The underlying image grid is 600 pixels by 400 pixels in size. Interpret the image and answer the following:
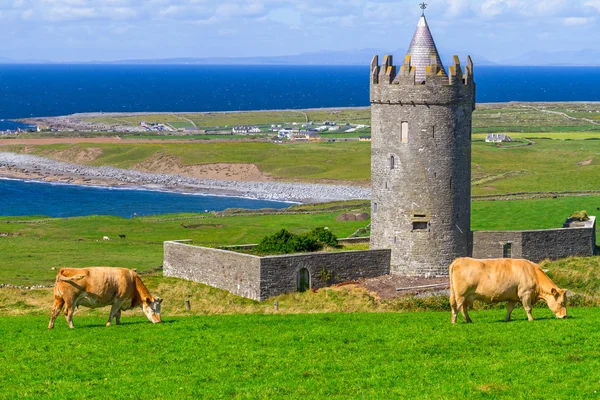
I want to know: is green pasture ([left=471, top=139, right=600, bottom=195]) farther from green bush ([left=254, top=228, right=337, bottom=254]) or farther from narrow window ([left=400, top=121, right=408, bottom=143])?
narrow window ([left=400, top=121, right=408, bottom=143])

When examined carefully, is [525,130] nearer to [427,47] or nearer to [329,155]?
[329,155]

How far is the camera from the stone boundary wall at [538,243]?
39344mm

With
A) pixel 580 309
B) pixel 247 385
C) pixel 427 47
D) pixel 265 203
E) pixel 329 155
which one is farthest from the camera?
pixel 329 155

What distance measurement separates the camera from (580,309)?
86.1 feet

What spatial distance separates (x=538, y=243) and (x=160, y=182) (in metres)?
87.7

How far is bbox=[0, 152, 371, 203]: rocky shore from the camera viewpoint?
108 meters

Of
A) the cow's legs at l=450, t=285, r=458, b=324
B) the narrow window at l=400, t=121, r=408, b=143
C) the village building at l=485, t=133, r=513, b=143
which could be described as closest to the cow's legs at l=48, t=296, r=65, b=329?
the cow's legs at l=450, t=285, r=458, b=324

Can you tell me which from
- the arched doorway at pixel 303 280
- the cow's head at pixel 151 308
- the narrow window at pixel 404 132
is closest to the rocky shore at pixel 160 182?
the narrow window at pixel 404 132

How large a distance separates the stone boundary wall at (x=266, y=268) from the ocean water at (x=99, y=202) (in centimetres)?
5635

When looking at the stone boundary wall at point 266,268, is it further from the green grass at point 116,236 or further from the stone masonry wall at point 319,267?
the green grass at point 116,236

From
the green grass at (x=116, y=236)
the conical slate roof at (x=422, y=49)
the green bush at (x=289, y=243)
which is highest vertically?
the conical slate roof at (x=422, y=49)

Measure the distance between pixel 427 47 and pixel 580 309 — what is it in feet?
44.1

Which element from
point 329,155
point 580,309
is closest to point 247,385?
point 580,309

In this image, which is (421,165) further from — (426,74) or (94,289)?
(94,289)
